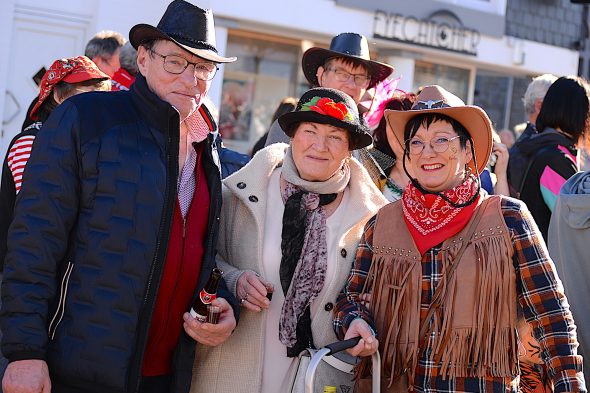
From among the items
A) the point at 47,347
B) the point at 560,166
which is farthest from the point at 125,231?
the point at 560,166

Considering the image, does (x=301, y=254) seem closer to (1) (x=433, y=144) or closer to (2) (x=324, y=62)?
(1) (x=433, y=144)

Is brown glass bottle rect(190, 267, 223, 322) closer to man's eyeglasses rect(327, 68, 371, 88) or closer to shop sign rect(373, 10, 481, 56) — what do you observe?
man's eyeglasses rect(327, 68, 371, 88)

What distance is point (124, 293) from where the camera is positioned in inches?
123

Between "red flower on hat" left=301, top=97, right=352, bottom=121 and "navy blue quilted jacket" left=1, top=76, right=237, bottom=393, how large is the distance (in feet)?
2.40

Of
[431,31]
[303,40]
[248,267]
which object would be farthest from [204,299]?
[431,31]

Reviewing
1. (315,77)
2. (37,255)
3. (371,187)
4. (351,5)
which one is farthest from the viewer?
(351,5)

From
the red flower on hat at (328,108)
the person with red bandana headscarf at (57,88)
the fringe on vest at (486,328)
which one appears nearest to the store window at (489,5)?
→ the person with red bandana headscarf at (57,88)

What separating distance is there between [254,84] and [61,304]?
984cm

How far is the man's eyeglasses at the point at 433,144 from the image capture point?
335cm

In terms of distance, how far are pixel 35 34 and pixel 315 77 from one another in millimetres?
5632

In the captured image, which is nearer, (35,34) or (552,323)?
(552,323)

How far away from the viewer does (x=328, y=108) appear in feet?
11.8

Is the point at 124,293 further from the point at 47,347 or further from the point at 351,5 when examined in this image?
the point at 351,5

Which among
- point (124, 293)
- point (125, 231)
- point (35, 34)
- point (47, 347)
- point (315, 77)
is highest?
point (35, 34)
